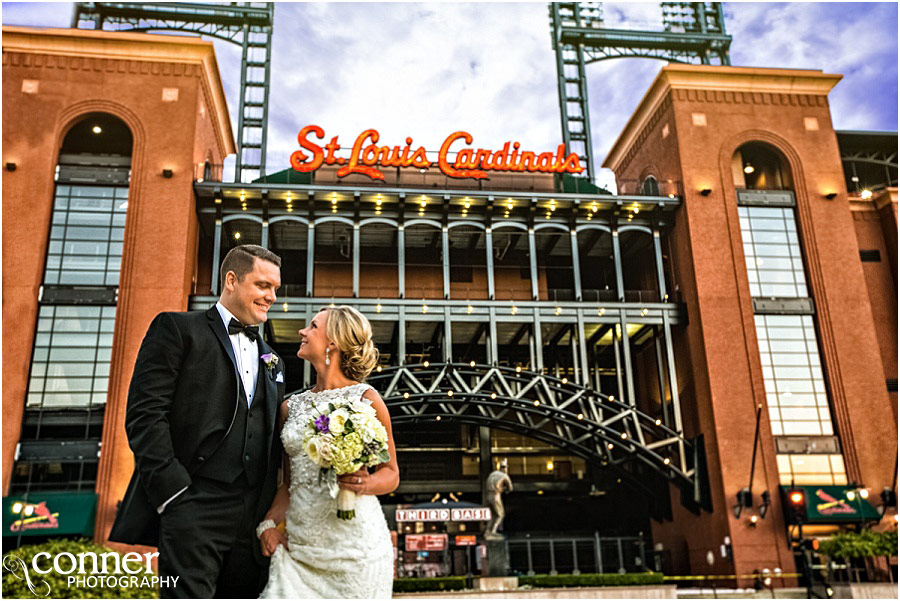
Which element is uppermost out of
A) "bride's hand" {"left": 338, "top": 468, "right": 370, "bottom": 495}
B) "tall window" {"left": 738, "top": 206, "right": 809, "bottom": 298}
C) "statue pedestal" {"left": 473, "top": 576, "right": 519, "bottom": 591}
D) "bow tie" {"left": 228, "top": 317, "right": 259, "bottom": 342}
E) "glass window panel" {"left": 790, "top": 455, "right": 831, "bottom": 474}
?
"tall window" {"left": 738, "top": 206, "right": 809, "bottom": 298}

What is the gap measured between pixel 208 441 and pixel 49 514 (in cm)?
2837

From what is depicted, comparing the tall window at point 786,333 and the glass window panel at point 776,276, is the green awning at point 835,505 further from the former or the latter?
the glass window panel at point 776,276

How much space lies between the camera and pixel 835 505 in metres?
32.2

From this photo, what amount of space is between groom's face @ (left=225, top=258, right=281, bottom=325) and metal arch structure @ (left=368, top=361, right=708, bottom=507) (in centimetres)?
2560

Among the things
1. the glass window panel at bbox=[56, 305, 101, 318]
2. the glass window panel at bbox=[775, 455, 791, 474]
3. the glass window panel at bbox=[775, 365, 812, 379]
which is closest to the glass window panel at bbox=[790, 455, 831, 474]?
the glass window panel at bbox=[775, 455, 791, 474]

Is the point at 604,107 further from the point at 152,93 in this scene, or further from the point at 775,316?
the point at 152,93

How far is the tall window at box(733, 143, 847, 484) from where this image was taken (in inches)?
1331

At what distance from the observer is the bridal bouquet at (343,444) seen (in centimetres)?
487

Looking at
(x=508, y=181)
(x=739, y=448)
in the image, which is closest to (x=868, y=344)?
(x=739, y=448)

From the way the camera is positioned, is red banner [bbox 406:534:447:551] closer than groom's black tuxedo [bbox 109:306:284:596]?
No

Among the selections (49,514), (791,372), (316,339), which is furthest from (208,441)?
(791,372)

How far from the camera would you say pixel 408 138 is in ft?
124

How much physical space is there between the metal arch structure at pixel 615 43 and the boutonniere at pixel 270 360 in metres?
45.1

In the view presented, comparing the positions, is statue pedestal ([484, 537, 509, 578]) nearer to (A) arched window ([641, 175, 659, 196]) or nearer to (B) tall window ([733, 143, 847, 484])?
(B) tall window ([733, 143, 847, 484])
